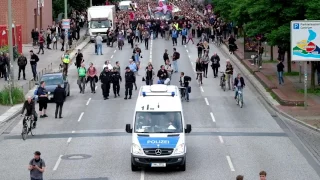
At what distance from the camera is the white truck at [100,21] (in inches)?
2876

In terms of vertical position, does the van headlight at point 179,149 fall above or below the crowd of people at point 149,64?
below

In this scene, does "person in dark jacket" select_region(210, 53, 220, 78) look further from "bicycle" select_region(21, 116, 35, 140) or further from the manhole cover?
the manhole cover

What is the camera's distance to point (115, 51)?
Result: 6381 cm

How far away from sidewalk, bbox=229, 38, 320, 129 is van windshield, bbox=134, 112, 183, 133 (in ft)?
30.9

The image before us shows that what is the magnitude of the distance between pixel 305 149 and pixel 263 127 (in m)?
4.35

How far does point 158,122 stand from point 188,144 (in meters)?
4.19

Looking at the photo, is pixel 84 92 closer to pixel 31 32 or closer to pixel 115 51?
pixel 115 51

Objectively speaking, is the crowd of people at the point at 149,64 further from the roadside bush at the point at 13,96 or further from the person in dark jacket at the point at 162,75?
the roadside bush at the point at 13,96

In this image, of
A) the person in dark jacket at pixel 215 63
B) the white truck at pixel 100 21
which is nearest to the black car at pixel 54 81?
the person in dark jacket at pixel 215 63

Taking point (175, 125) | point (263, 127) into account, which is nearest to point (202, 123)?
point (263, 127)

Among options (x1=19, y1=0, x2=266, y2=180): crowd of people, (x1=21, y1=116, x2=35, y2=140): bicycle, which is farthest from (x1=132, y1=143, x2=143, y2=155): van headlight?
(x1=21, y1=116, x2=35, y2=140): bicycle

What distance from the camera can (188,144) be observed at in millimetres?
30156

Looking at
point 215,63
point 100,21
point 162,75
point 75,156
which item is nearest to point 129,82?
point 162,75

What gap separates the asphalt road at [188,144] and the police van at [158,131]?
0.53 m
